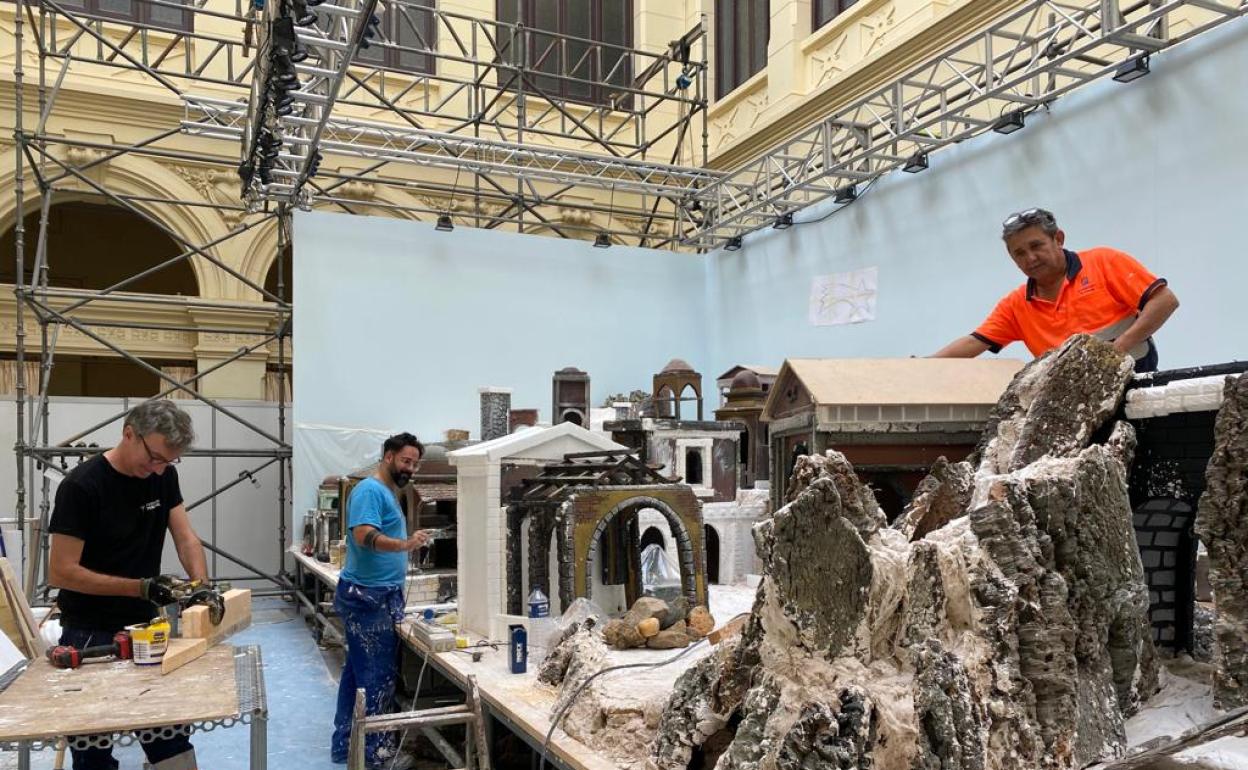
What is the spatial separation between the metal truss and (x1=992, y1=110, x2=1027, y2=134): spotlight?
0.04 feet

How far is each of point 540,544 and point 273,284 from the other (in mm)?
14445

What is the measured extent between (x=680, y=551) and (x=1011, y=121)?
551cm

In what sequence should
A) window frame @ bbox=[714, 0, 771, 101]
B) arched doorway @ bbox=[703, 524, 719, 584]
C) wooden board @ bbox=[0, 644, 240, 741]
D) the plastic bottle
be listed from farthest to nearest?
window frame @ bbox=[714, 0, 771, 101] → arched doorway @ bbox=[703, 524, 719, 584] → the plastic bottle → wooden board @ bbox=[0, 644, 240, 741]

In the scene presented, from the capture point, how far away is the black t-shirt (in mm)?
4430

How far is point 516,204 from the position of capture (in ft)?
46.2

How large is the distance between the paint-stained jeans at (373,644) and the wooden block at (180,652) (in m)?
1.47

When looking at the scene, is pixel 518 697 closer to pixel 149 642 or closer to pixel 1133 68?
pixel 149 642

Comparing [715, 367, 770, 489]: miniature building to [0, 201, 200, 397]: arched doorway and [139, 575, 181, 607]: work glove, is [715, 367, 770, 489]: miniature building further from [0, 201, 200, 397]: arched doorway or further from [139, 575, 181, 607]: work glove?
[0, 201, 200, 397]: arched doorway

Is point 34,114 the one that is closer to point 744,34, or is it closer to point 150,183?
point 150,183

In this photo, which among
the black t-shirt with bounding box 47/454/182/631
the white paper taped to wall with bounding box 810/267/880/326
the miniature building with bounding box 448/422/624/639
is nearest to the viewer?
the black t-shirt with bounding box 47/454/182/631

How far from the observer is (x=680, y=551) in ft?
19.9

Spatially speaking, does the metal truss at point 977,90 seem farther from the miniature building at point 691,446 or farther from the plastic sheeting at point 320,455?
the plastic sheeting at point 320,455

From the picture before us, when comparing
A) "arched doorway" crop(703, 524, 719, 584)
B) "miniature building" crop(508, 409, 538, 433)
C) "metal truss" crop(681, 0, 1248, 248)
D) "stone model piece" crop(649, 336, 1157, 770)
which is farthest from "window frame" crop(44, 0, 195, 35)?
"stone model piece" crop(649, 336, 1157, 770)

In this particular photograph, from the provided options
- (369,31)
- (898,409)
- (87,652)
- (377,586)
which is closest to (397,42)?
(369,31)
